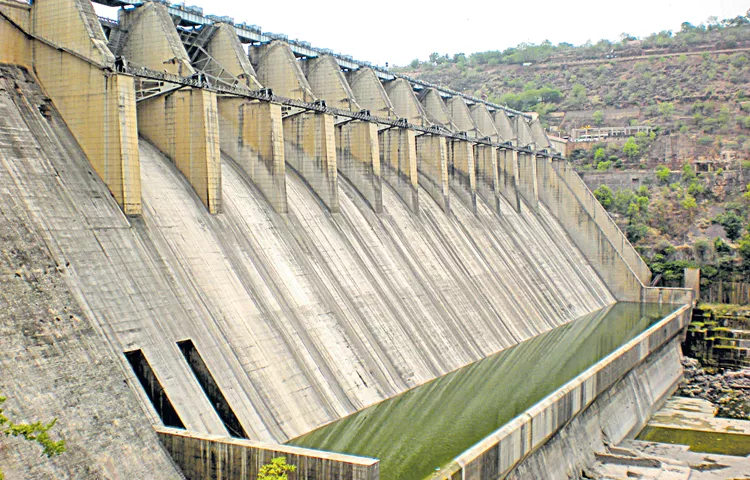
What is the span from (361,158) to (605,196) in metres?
34.5

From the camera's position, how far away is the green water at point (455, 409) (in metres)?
19.8

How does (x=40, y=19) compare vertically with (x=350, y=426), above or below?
above

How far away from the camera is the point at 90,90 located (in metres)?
21.7

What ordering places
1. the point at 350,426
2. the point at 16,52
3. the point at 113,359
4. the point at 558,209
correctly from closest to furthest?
1. the point at 113,359
2. the point at 350,426
3. the point at 16,52
4. the point at 558,209

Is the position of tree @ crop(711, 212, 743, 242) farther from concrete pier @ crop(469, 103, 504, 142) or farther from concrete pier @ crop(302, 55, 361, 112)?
concrete pier @ crop(302, 55, 361, 112)

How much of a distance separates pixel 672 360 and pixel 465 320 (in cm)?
1076

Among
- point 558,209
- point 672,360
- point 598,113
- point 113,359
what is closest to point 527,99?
point 598,113

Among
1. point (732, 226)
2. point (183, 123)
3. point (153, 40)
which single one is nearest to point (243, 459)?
point (183, 123)

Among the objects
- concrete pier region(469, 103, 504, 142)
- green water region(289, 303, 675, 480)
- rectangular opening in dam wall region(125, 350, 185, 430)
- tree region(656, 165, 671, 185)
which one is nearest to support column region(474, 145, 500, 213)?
concrete pier region(469, 103, 504, 142)

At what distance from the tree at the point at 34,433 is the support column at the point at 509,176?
132 feet

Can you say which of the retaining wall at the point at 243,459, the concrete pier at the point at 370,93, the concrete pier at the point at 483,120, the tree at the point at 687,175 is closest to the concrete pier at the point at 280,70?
the concrete pier at the point at 370,93

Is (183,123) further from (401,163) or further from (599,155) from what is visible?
(599,155)

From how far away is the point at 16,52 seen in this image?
2258cm

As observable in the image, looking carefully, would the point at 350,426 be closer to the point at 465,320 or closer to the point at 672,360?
the point at 465,320
